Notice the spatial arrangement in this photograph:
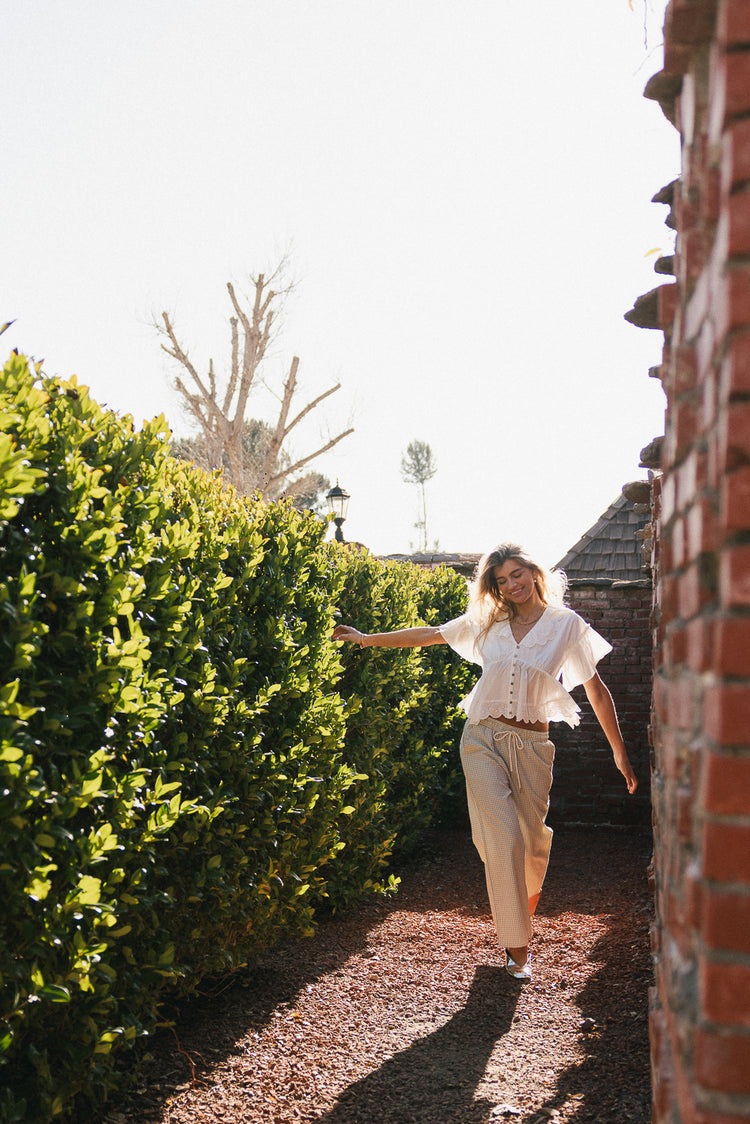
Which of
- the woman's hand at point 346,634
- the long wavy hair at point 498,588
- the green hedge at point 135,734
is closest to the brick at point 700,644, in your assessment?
the green hedge at point 135,734

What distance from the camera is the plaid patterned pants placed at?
4.34 m

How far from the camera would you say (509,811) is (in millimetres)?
4418

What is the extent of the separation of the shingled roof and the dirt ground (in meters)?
7.91

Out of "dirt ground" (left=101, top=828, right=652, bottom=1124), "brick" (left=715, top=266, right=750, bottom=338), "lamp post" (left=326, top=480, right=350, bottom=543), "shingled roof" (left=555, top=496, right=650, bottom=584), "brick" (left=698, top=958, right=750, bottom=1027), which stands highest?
"lamp post" (left=326, top=480, right=350, bottom=543)

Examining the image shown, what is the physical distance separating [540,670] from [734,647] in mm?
3439

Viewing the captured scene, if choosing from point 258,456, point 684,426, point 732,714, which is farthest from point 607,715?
point 258,456

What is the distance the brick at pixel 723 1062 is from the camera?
1.15 metres

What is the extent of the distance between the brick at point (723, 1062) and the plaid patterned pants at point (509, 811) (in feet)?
10.7

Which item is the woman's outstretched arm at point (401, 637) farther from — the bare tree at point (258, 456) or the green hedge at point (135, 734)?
the bare tree at point (258, 456)

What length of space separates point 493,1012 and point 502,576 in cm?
205

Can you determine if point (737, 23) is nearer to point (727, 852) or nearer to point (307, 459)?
point (727, 852)

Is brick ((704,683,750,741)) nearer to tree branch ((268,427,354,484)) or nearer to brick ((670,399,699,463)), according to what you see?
brick ((670,399,699,463))

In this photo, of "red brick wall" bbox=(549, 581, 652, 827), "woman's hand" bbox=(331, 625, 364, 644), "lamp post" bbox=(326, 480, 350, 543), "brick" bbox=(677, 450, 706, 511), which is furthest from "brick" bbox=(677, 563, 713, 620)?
"lamp post" bbox=(326, 480, 350, 543)

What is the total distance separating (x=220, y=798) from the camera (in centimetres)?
346
